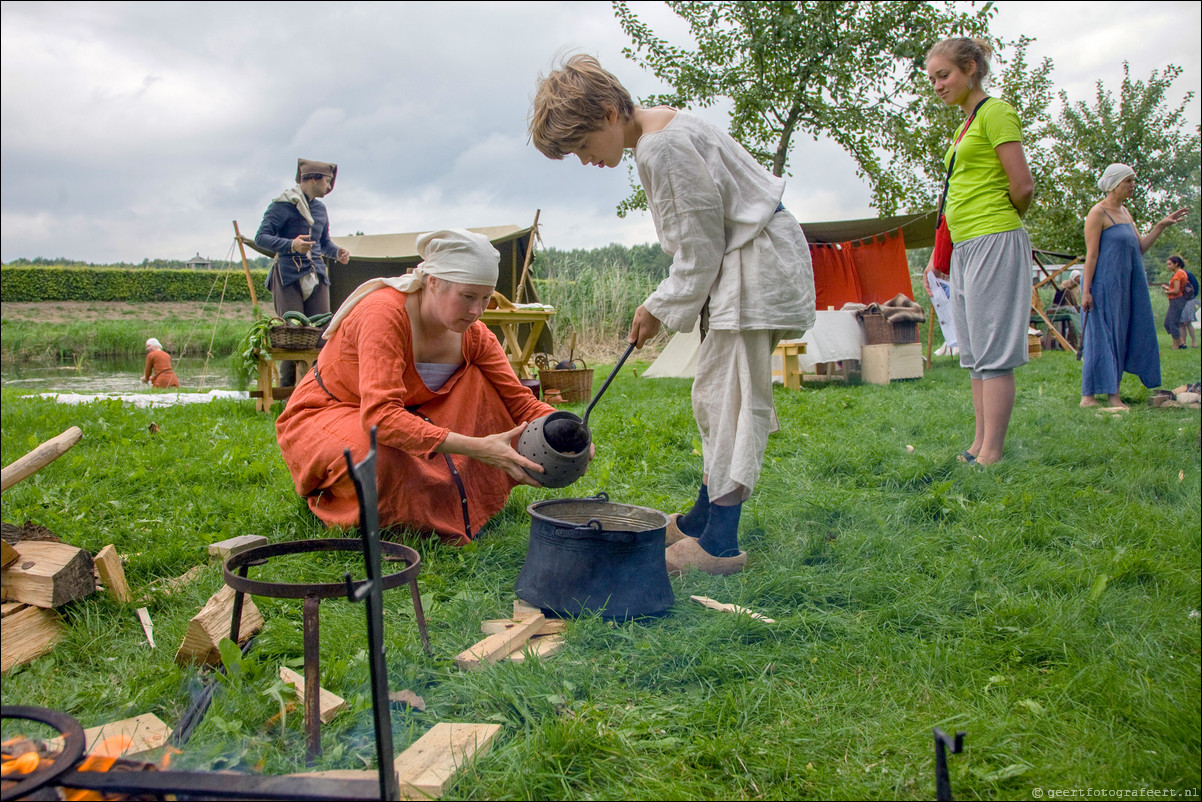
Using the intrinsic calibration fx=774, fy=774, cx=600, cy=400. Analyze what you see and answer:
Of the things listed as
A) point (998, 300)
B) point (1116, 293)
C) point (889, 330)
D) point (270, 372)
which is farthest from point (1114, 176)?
point (270, 372)

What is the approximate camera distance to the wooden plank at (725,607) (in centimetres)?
202

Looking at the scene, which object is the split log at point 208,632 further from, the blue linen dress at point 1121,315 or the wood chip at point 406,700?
the blue linen dress at point 1121,315

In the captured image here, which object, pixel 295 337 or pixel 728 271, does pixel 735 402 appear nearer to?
pixel 728 271

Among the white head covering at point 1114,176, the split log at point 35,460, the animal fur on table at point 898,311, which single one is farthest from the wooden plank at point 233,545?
the animal fur on table at point 898,311

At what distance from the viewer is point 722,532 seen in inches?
97.0

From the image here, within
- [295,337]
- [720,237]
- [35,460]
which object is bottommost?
[35,460]

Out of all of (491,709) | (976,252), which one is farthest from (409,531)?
(976,252)

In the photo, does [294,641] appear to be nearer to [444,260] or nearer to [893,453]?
[444,260]

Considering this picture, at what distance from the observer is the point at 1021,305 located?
338 cm

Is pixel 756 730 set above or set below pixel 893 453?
below

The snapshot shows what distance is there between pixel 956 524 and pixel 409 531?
194cm

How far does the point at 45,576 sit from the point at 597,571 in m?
1.40

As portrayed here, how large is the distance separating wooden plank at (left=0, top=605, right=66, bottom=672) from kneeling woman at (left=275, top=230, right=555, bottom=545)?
0.91m

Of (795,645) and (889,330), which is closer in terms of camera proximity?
(795,645)
